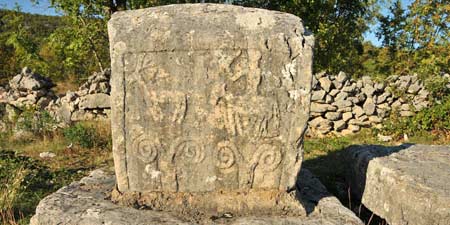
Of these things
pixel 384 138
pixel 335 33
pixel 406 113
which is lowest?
pixel 384 138

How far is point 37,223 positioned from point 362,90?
6993 mm

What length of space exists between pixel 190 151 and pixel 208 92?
475 millimetres

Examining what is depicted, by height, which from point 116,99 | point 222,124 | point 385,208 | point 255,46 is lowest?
point 385,208

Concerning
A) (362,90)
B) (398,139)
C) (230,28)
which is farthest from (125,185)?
(362,90)

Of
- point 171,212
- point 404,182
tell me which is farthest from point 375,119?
point 171,212

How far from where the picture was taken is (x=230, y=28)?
2.68 meters

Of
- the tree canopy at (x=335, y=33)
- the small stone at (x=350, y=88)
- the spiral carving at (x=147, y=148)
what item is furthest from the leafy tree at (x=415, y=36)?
the spiral carving at (x=147, y=148)

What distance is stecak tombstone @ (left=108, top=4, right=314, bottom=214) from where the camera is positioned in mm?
2654

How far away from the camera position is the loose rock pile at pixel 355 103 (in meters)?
7.73

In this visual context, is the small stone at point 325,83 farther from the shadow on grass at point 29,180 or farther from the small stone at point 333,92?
the shadow on grass at point 29,180

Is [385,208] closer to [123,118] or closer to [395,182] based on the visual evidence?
[395,182]

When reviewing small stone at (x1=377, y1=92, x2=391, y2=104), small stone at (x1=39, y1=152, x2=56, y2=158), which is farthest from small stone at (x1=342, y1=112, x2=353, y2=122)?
small stone at (x1=39, y1=152, x2=56, y2=158)

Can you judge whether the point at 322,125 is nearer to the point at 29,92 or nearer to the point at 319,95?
the point at 319,95

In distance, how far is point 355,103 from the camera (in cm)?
788
